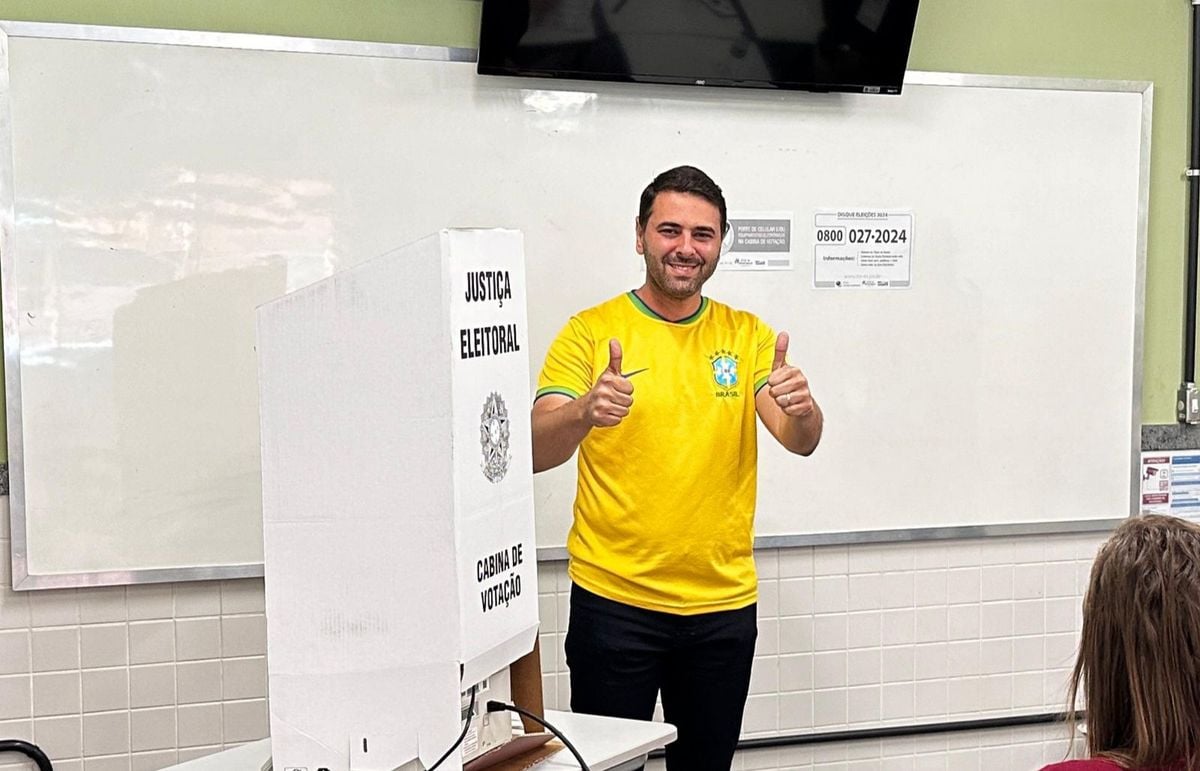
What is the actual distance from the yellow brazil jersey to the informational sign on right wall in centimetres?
155

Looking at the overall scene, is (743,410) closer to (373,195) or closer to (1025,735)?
(373,195)

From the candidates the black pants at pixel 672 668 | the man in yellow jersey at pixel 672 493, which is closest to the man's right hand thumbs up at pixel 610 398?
the man in yellow jersey at pixel 672 493

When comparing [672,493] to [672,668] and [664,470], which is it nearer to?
[664,470]

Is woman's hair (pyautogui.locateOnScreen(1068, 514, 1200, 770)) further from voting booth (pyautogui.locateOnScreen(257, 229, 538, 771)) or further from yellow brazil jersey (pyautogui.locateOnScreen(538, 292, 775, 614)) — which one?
yellow brazil jersey (pyautogui.locateOnScreen(538, 292, 775, 614))

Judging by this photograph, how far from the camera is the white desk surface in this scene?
1.86m

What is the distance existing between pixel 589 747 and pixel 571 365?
3.11 ft

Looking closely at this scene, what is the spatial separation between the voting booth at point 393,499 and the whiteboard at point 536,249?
4.67 feet

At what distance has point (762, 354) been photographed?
2795mm

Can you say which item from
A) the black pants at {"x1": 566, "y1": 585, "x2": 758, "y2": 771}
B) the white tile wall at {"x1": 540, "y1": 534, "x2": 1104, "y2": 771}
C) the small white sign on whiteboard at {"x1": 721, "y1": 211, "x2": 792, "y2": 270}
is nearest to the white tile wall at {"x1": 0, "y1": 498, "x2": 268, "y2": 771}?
the black pants at {"x1": 566, "y1": 585, "x2": 758, "y2": 771}

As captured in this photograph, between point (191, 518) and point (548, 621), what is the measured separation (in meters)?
0.90

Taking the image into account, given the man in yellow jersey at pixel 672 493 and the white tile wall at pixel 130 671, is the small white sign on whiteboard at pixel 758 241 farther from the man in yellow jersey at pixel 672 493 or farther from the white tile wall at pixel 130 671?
the white tile wall at pixel 130 671

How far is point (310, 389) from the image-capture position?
1.64 m

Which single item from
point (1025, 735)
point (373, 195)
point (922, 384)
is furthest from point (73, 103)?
point (1025, 735)

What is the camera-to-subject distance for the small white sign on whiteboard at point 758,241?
3334 mm
